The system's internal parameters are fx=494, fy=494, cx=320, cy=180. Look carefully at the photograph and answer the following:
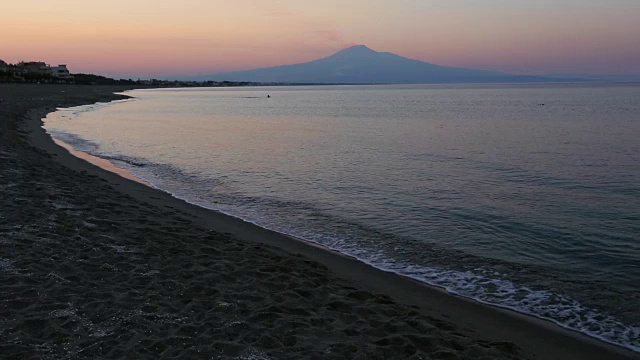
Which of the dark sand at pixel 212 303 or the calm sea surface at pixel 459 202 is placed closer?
the dark sand at pixel 212 303

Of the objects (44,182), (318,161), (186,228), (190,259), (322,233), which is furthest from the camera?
(318,161)

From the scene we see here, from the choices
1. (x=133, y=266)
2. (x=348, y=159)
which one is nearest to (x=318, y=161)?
(x=348, y=159)

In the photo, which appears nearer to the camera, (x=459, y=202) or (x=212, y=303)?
(x=212, y=303)

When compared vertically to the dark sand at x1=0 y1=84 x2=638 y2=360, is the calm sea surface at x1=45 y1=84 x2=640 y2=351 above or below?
below

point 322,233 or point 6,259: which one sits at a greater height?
point 6,259

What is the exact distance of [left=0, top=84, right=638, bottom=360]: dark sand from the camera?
5730mm

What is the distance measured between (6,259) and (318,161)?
17740 millimetres

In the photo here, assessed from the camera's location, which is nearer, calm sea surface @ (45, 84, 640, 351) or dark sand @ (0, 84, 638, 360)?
dark sand @ (0, 84, 638, 360)

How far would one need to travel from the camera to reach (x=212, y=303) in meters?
6.89

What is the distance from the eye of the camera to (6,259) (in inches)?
304

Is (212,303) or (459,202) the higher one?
(212,303)

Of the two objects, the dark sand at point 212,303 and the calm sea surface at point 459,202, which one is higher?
the dark sand at point 212,303

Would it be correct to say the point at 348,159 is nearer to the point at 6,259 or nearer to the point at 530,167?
the point at 530,167

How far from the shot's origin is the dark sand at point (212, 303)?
5.73m
